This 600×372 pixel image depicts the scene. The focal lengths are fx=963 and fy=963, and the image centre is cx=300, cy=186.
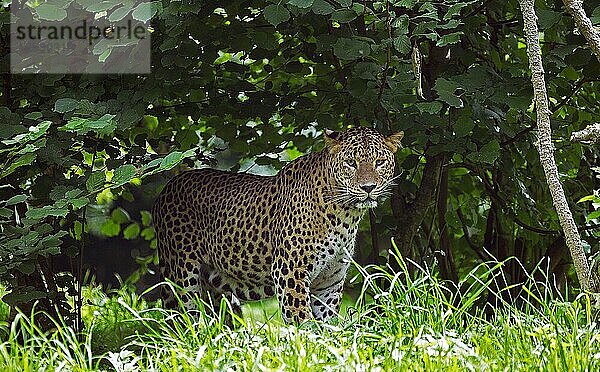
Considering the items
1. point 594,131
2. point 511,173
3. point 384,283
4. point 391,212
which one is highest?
point 594,131

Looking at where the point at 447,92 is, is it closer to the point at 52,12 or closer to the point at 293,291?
the point at 293,291

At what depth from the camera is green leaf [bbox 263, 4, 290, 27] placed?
360 centimetres

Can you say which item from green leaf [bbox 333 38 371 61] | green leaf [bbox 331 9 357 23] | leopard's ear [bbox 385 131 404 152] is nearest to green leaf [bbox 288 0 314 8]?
green leaf [bbox 331 9 357 23]

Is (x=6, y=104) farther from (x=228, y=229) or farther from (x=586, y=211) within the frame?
(x=586, y=211)

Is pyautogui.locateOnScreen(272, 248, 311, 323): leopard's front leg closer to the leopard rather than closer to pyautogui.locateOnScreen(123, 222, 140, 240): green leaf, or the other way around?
the leopard

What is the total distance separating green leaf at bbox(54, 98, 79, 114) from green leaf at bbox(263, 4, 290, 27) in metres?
0.84

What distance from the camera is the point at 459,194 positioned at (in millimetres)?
5781

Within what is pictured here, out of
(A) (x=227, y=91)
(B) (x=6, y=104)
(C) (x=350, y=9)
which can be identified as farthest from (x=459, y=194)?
(B) (x=6, y=104)

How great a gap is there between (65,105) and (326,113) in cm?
157

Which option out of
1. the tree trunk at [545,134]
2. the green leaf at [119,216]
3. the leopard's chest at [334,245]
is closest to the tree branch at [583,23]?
the tree trunk at [545,134]

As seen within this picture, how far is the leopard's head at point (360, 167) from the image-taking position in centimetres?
387

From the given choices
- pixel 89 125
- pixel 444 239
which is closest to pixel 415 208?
pixel 444 239

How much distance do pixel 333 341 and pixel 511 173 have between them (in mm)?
2003

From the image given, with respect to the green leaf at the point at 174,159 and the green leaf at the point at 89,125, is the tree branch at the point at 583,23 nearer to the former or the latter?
the green leaf at the point at 174,159
